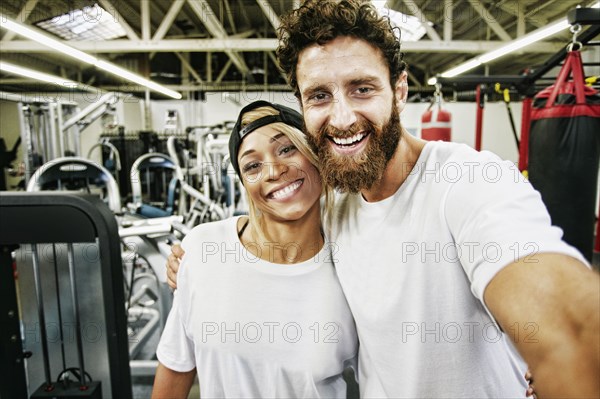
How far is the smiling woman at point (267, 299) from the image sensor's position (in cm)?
108

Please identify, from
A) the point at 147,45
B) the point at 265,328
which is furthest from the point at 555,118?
the point at 147,45

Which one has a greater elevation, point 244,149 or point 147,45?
point 147,45

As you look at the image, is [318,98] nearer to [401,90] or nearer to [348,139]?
[348,139]

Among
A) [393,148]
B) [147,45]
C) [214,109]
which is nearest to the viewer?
[393,148]

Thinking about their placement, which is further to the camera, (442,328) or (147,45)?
(147,45)

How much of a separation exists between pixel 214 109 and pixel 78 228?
7307 millimetres

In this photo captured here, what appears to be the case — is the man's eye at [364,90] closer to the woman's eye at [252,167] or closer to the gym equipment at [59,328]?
the woman's eye at [252,167]

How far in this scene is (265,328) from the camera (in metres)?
1.09

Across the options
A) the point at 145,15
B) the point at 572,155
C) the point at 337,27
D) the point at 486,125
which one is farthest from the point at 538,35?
the point at 145,15

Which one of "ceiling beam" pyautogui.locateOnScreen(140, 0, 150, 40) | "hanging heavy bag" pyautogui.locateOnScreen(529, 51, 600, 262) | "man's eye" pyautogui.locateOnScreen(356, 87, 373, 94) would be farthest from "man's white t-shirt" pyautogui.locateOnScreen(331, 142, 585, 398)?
"ceiling beam" pyautogui.locateOnScreen(140, 0, 150, 40)

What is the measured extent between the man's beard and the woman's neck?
0.69ft

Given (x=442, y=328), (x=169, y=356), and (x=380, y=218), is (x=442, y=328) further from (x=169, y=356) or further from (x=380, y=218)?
(x=169, y=356)

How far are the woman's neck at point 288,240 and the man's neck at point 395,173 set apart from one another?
22cm

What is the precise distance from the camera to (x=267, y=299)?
1.11m
